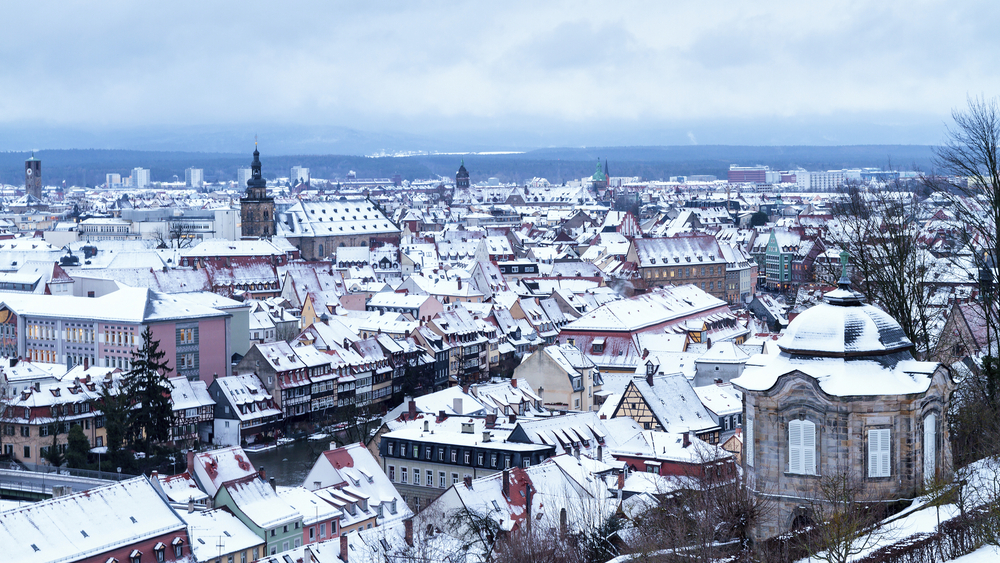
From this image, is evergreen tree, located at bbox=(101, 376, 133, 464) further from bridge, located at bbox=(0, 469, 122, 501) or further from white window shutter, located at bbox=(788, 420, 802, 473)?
white window shutter, located at bbox=(788, 420, 802, 473)

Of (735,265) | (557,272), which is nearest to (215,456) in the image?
(557,272)

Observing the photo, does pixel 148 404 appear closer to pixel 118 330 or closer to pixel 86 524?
pixel 118 330

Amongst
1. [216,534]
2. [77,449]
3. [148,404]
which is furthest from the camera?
[148,404]

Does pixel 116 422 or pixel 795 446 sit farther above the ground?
pixel 795 446

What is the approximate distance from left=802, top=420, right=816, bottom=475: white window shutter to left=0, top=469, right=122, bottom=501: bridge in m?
27.1

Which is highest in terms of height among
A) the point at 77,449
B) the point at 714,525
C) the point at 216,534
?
the point at 714,525

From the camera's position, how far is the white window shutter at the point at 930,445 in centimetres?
1869

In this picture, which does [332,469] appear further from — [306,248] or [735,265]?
[306,248]

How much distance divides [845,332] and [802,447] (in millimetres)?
1636

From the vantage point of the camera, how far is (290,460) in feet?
159

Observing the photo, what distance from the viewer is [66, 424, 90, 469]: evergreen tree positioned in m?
46.4

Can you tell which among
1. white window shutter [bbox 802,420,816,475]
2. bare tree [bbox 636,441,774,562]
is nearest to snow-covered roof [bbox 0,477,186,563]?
bare tree [bbox 636,441,774,562]

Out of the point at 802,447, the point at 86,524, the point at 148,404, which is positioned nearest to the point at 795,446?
the point at 802,447

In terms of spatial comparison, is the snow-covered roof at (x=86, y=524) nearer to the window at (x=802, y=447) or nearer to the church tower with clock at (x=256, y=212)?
the window at (x=802, y=447)
